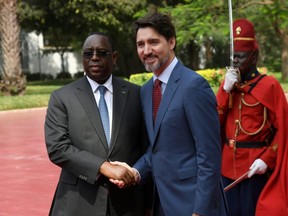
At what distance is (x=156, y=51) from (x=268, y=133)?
1.46m

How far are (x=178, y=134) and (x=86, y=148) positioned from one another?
20.1 inches

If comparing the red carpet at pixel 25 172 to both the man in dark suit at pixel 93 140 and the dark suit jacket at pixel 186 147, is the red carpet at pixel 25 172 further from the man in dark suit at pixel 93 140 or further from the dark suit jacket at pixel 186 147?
the dark suit jacket at pixel 186 147

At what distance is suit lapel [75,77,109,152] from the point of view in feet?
10.7

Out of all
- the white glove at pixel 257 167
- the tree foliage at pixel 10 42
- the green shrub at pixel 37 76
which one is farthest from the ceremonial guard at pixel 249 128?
the green shrub at pixel 37 76

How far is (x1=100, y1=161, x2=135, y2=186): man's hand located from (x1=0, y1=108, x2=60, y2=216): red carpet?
3.88 meters

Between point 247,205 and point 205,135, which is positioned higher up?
point 205,135

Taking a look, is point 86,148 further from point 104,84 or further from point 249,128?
point 249,128

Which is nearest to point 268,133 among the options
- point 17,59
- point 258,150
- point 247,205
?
point 258,150

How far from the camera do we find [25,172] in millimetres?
9531

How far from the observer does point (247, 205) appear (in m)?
4.32

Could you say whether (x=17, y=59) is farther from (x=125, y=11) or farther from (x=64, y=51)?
(x=64, y=51)

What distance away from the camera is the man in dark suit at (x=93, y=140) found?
10.5ft

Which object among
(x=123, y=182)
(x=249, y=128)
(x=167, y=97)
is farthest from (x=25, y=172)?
(x=167, y=97)

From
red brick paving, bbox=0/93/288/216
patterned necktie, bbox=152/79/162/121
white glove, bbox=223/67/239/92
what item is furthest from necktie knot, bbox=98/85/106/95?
red brick paving, bbox=0/93/288/216
